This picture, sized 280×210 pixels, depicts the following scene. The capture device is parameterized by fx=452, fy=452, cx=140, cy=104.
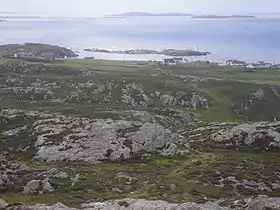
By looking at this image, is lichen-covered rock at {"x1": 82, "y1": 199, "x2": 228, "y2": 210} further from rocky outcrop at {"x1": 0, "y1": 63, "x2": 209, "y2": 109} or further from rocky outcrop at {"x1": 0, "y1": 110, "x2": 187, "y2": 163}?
rocky outcrop at {"x1": 0, "y1": 63, "x2": 209, "y2": 109}

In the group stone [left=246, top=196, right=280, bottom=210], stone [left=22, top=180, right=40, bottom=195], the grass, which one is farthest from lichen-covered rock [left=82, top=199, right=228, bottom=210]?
stone [left=22, top=180, right=40, bottom=195]

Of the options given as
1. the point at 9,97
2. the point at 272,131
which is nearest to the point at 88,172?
the point at 272,131

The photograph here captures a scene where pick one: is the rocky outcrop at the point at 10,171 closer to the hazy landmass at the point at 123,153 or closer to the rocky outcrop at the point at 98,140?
the hazy landmass at the point at 123,153

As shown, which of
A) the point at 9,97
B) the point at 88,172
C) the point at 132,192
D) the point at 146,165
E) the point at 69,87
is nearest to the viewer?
the point at 132,192

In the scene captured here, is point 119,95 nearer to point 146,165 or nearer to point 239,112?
point 239,112

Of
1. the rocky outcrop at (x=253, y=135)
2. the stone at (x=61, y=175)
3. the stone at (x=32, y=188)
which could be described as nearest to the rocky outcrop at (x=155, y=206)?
the stone at (x=32, y=188)

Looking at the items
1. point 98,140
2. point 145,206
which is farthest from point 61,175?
point 145,206
